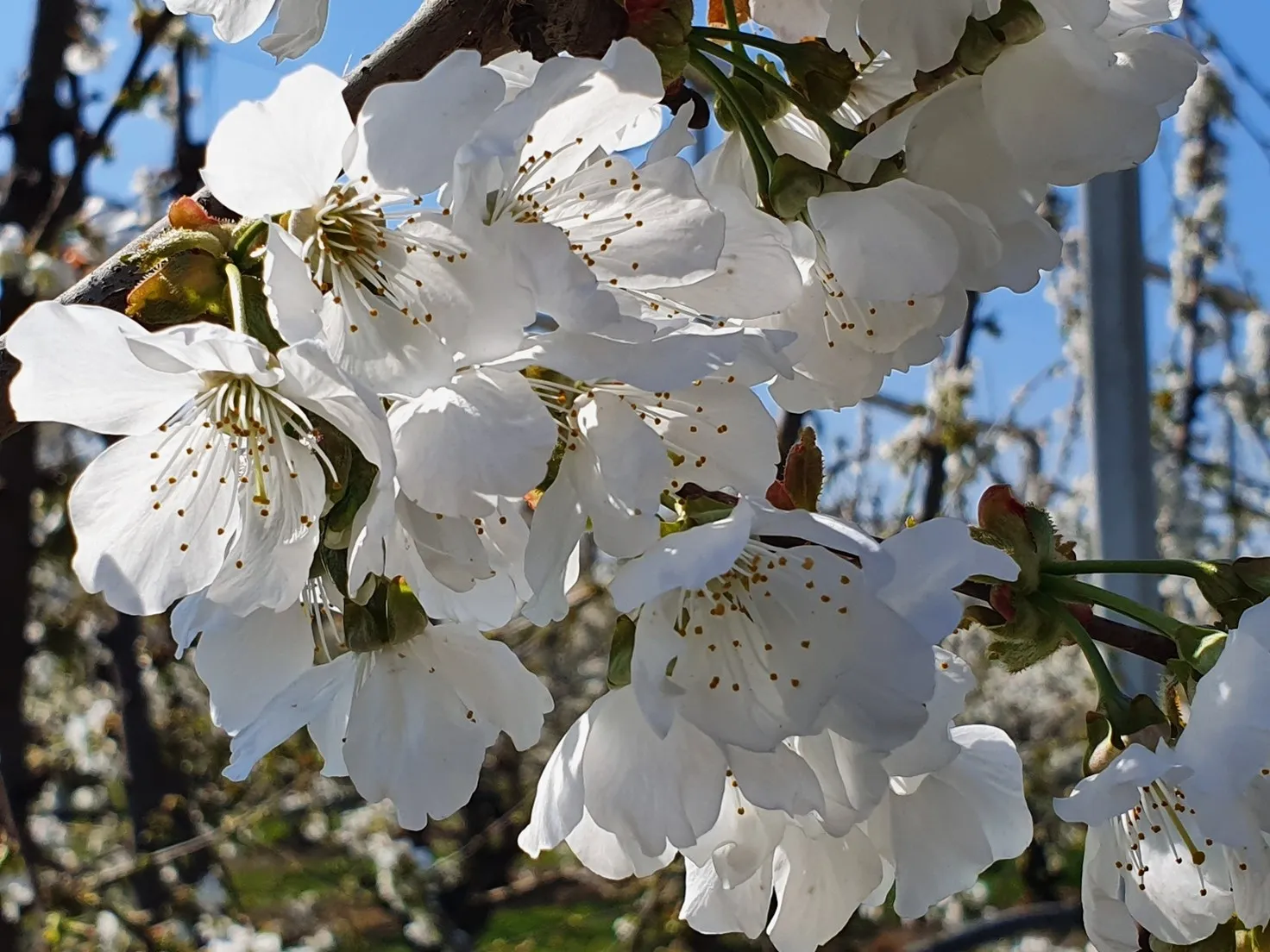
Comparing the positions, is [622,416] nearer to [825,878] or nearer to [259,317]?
[259,317]

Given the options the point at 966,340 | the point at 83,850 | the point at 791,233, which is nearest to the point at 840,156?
the point at 791,233

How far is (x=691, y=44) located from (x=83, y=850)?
6.97m

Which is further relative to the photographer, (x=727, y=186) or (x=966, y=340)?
(x=966, y=340)

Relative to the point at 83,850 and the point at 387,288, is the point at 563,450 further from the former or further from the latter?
the point at 83,850

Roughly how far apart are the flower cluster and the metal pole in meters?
1.35

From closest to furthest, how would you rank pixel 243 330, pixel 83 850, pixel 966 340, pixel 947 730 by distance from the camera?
1. pixel 243 330
2. pixel 947 730
3. pixel 966 340
4. pixel 83 850

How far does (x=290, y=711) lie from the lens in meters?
0.66

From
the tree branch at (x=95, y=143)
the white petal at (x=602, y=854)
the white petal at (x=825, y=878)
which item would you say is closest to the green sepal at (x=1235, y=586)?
the white petal at (x=825, y=878)

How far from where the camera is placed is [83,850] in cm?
644

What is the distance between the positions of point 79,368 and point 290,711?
0.23 metres

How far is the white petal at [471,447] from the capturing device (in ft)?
1.75

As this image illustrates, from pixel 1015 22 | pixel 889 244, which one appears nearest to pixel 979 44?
pixel 1015 22

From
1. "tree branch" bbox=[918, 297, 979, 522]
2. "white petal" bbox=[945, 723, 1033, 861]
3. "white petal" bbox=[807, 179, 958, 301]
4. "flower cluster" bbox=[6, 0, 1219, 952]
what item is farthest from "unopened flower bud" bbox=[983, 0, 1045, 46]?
"tree branch" bbox=[918, 297, 979, 522]

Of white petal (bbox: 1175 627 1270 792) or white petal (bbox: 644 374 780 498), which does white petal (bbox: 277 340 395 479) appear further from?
white petal (bbox: 1175 627 1270 792)
